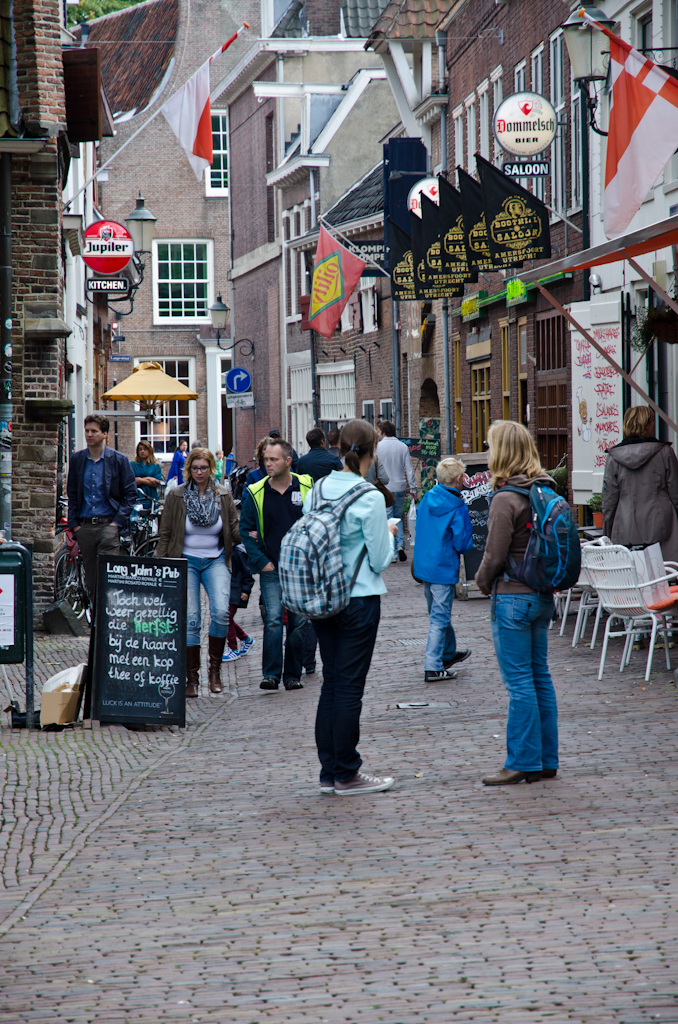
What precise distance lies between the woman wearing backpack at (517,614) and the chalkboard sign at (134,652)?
9.29 feet

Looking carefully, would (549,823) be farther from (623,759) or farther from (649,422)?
(649,422)

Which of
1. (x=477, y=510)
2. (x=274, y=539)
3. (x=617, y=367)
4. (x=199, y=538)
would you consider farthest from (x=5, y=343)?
(x=617, y=367)

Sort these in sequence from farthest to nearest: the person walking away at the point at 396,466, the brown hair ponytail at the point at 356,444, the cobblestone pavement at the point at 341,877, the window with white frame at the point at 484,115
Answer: the window with white frame at the point at 484,115, the person walking away at the point at 396,466, the brown hair ponytail at the point at 356,444, the cobblestone pavement at the point at 341,877

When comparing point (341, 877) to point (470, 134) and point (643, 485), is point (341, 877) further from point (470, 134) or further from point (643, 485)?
point (470, 134)

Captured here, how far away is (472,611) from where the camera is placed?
1431cm

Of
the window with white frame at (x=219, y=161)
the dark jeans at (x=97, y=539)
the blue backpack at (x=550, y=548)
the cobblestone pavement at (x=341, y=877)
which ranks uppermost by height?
the window with white frame at (x=219, y=161)

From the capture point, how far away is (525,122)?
1531cm

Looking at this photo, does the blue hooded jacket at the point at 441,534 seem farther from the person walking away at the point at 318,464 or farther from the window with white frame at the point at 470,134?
the window with white frame at the point at 470,134

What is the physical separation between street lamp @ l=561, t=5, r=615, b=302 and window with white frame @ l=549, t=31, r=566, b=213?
Result: 1162 mm

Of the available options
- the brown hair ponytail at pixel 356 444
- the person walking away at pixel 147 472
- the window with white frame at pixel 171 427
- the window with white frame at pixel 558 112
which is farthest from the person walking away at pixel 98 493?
the window with white frame at pixel 171 427

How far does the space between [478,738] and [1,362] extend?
7079 millimetres

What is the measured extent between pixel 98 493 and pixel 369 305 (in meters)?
19.2

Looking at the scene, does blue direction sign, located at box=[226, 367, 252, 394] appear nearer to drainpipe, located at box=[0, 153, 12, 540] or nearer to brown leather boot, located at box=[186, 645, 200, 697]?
drainpipe, located at box=[0, 153, 12, 540]

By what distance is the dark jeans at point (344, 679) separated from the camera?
6715 mm
